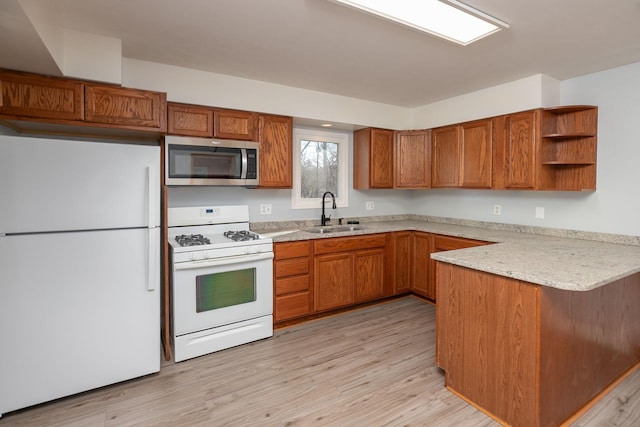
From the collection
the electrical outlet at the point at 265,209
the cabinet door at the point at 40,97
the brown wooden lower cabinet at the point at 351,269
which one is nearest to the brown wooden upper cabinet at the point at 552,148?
the brown wooden lower cabinet at the point at 351,269

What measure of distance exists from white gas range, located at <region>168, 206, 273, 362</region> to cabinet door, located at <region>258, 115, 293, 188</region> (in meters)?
0.62

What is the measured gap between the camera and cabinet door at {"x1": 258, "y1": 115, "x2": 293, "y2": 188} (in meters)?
3.22

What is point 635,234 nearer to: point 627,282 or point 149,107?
point 627,282

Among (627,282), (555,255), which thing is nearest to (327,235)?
(555,255)

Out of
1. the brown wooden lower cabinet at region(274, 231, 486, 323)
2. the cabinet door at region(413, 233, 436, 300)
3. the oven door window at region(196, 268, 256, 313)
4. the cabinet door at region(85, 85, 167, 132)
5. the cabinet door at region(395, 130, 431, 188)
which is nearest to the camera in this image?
the cabinet door at region(85, 85, 167, 132)

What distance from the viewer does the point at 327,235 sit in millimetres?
3350

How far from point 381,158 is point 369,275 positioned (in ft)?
4.76

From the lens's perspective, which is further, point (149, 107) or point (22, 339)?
point (149, 107)

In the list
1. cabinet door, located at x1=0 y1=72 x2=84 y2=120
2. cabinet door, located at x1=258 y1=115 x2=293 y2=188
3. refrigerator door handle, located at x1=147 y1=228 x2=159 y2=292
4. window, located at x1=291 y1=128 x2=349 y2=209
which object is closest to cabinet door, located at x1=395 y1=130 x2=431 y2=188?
window, located at x1=291 y1=128 x2=349 y2=209

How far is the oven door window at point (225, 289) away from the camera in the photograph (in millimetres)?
2641

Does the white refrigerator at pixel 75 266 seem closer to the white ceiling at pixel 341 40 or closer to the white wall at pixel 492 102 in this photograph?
the white ceiling at pixel 341 40

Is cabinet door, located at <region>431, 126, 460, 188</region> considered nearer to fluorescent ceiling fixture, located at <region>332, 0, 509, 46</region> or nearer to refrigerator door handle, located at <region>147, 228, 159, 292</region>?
fluorescent ceiling fixture, located at <region>332, 0, 509, 46</region>

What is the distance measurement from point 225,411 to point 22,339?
129 centimetres

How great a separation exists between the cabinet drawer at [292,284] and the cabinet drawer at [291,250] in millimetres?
221
